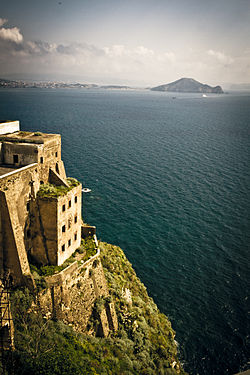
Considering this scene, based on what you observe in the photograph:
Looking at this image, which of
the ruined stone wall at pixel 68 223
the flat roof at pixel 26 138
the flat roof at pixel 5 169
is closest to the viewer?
the flat roof at pixel 5 169

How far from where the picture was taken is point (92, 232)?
45.2m

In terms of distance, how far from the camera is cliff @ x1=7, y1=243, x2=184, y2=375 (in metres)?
28.3

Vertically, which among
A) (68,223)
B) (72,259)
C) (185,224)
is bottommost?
(185,224)

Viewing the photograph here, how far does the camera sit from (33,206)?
3503 cm

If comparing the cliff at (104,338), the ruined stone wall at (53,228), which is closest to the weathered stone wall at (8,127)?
the ruined stone wall at (53,228)

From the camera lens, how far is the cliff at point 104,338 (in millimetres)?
28297

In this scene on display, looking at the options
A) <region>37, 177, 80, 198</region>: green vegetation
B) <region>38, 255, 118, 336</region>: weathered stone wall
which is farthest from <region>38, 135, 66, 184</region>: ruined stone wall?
<region>38, 255, 118, 336</region>: weathered stone wall

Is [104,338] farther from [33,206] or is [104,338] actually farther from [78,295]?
[33,206]

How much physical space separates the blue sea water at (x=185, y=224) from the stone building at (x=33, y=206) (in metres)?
25.0

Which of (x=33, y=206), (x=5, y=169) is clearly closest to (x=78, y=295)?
(x=33, y=206)

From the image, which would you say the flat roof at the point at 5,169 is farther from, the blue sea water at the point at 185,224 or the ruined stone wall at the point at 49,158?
the blue sea water at the point at 185,224

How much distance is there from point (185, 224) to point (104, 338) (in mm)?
40096

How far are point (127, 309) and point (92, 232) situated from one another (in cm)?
1337

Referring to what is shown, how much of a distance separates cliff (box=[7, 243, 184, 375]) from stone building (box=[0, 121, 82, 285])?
4.68 metres
